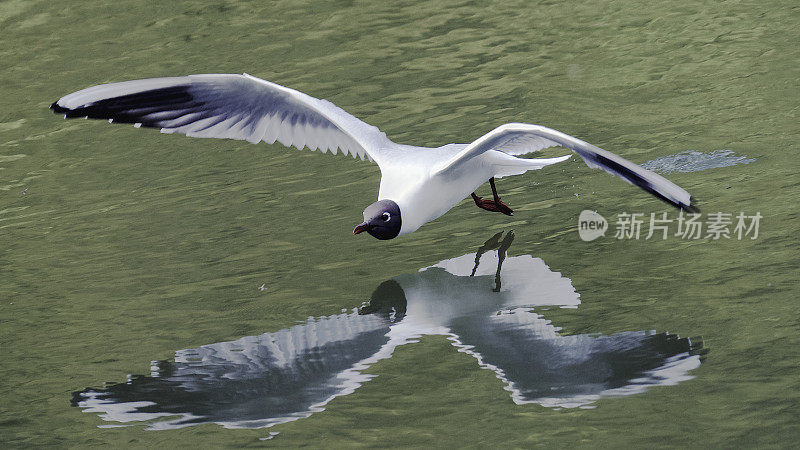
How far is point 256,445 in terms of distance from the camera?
13.3 feet

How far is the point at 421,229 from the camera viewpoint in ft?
20.0

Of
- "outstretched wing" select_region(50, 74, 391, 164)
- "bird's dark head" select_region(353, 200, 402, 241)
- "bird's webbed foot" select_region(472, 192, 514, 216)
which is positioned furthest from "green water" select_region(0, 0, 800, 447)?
"outstretched wing" select_region(50, 74, 391, 164)

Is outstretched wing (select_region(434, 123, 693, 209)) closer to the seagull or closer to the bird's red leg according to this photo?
the seagull

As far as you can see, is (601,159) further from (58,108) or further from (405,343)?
(58,108)

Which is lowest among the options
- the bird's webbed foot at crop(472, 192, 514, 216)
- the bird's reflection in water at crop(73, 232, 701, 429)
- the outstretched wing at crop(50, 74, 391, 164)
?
the bird's reflection in water at crop(73, 232, 701, 429)

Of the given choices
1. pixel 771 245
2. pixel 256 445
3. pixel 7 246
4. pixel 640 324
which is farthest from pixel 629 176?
pixel 7 246

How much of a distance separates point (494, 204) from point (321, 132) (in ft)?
3.78

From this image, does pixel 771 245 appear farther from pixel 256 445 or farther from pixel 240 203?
pixel 240 203

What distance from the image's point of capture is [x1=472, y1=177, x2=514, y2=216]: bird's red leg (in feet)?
19.6

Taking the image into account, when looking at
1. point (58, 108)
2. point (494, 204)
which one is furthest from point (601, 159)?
point (58, 108)

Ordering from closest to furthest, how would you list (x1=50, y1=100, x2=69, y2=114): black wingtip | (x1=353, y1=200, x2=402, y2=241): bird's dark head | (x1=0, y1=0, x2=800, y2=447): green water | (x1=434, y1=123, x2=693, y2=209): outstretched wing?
(x1=0, y1=0, x2=800, y2=447): green water < (x1=434, y1=123, x2=693, y2=209): outstretched wing < (x1=353, y1=200, x2=402, y2=241): bird's dark head < (x1=50, y1=100, x2=69, y2=114): black wingtip

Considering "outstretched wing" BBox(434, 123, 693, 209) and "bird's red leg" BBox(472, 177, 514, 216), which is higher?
"outstretched wing" BBox(434, 123, 693, 209)

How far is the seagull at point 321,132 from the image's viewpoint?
18.2 ft

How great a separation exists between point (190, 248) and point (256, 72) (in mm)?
3511
